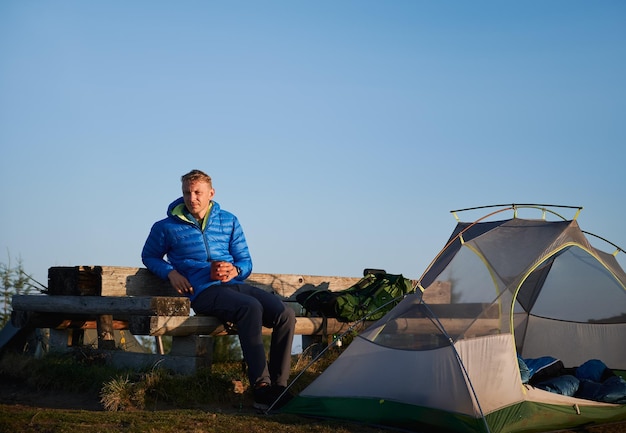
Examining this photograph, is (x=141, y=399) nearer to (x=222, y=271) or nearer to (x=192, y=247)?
(x=222, y=271)

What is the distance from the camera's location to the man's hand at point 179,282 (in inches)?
281

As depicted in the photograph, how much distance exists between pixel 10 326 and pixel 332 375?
4303 mm

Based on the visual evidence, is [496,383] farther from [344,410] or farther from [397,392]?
[344,410]

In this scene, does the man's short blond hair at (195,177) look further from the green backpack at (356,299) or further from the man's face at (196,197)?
the green backpack at (356,299)

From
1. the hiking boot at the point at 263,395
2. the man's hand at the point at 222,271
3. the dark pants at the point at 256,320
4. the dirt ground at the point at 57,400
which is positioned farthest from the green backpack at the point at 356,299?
the dirt ground at the point at 57,400

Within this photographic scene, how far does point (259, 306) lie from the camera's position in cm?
664

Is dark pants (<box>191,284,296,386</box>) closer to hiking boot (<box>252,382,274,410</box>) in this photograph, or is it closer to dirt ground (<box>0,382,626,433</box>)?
hiking boot (<box>252,382,274,410</box>)

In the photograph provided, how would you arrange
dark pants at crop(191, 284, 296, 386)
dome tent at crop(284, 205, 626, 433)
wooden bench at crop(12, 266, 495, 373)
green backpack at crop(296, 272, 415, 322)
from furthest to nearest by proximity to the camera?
green backpack at crop(296, 272, 415, 322)
wooden bench at crop(12, 266, 495, 373)
dark pants at crop(191, 284, 296, 386)
dome tent at crop(284, 205, 626, 433)

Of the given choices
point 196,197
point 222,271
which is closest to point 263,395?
point 222,271

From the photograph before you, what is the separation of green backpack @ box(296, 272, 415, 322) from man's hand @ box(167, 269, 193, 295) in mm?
1829

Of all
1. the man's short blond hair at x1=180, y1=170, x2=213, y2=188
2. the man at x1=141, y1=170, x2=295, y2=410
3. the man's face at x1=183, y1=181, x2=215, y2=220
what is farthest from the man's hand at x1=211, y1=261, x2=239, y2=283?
the man's short blond hair at x1=180, y1=170, x2=213, y2=188

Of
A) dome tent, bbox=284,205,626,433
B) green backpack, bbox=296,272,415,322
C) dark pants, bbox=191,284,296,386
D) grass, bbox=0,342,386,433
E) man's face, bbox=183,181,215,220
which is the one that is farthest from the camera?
green backpack, bbox=296,272,415,322

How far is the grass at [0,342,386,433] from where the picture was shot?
549 cm

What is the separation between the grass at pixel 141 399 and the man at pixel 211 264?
534mm
